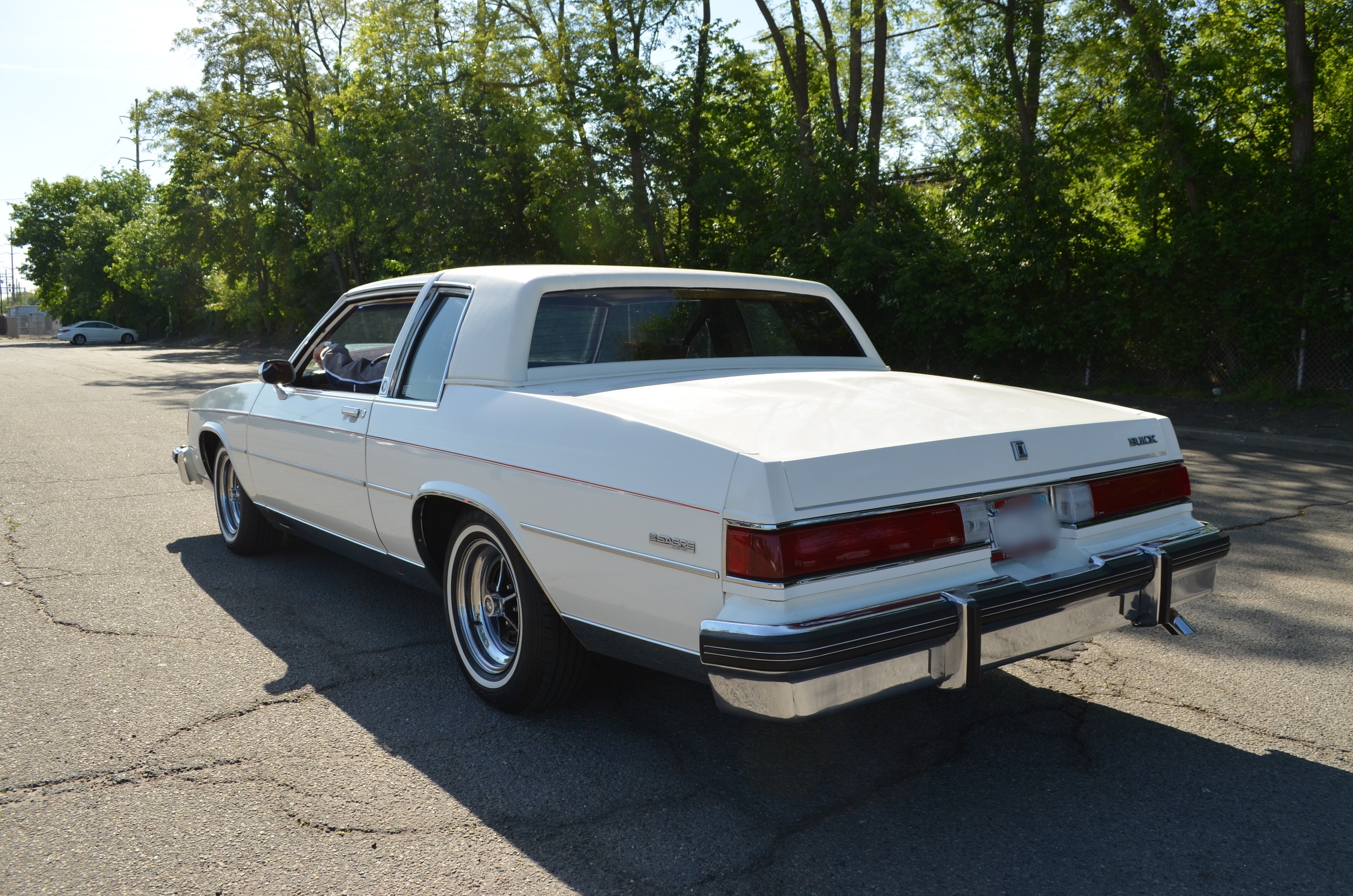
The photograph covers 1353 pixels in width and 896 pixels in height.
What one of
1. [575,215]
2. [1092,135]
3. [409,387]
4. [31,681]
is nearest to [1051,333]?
[1092,135]

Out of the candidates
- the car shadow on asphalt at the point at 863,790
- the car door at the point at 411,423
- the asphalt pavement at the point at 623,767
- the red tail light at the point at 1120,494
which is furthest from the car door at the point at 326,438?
the red tail light at the point at 1120,494

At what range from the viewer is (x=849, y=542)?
2.64 m

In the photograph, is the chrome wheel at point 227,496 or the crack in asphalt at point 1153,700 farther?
the chrome wheel at point 227,496

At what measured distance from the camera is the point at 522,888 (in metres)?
2.47

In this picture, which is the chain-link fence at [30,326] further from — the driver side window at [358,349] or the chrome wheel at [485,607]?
the chrome wheel at [485,607]

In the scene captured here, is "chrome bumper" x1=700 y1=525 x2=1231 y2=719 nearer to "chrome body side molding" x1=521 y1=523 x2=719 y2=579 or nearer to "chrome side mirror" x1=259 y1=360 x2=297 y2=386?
"chrome body side molding" x1=521 y1=523 x2=719 y2=579

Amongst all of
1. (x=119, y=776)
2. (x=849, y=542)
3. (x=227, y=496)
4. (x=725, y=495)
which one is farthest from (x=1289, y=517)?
(x=119, y=776)

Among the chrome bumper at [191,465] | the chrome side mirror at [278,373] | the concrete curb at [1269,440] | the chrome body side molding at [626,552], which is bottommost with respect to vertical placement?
the concrete curb at [1269,440]

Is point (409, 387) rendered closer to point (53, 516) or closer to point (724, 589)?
point (724, 589)

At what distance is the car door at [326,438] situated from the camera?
4242 millimetres

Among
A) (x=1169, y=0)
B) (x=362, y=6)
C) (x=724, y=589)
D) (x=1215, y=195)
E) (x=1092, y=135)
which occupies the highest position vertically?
(x=362, y=6)

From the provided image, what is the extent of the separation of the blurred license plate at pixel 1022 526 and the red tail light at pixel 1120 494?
2.6 inches

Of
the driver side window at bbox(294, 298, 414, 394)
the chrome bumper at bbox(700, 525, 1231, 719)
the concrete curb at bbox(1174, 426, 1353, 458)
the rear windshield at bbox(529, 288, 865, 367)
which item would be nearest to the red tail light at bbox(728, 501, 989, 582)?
the chrome bumper at bbox(700, 525, 1231, 719)

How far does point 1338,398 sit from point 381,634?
511 inches
